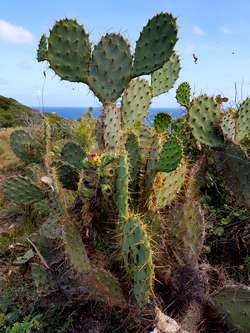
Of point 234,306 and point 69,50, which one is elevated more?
point 69,50

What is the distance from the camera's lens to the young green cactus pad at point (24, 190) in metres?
4.71

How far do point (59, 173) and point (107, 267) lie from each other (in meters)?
1.21

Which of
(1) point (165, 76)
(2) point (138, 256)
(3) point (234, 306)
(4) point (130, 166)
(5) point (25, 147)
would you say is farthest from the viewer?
(5) point (25, 147)

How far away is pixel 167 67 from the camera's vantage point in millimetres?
4809

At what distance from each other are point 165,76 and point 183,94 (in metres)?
0.24

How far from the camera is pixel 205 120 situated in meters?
4.32

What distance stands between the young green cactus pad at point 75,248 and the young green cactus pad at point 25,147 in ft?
11.4

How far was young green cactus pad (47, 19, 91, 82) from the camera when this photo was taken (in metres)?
3.86

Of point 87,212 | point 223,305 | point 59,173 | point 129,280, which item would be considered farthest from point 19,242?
point 223,305

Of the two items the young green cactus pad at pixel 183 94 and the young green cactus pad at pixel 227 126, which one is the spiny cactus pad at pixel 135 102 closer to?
the young green cactus pad at pixel 183 94

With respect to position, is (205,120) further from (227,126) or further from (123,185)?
(123,185)

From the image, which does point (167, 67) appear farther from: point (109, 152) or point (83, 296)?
point (83, 296)

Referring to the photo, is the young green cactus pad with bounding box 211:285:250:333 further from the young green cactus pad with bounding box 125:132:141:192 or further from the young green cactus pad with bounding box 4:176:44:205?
the young green cactus pad with bounding box 4:176:44:205

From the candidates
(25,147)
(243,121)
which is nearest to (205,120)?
(243,121)
